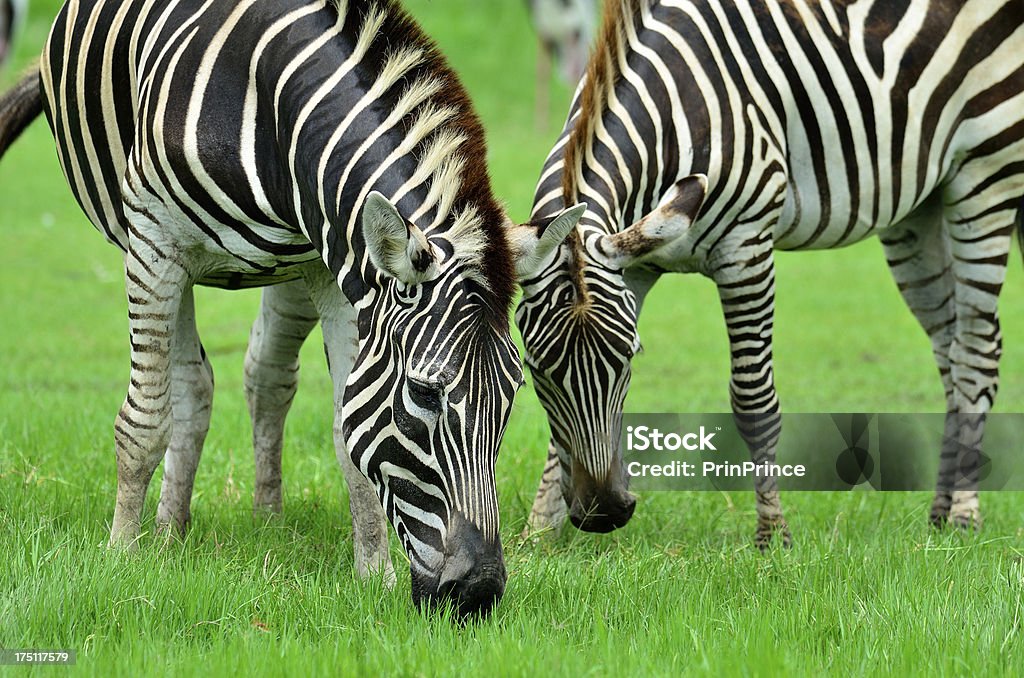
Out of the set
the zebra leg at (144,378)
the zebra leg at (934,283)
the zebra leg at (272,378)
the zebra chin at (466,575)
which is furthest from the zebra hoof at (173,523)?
the zebra leg at (934,283)

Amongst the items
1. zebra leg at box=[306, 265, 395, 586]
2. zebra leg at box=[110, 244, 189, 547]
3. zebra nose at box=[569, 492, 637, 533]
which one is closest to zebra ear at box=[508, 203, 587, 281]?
zebra leg at box=[306, 265, 395, 586]

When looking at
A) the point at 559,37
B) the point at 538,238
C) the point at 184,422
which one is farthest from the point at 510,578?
the point at 559,37

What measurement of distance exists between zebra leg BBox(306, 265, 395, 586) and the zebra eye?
132 cm

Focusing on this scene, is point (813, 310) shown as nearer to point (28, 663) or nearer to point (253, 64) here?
point (253, 64)

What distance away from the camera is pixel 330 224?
4.34 m

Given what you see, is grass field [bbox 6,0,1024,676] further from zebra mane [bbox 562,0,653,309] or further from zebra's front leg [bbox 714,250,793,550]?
zebra mane [bbox 562,0,653,309]

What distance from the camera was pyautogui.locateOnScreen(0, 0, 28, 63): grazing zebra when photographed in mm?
22594

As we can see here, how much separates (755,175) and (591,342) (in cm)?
142

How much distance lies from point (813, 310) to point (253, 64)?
1081 cm

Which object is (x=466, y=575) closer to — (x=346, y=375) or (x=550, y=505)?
(x=346, y=375)

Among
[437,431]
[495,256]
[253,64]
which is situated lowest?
[437,431]

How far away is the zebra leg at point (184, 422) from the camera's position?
5.62m

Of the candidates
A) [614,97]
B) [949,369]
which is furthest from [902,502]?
[614,97]

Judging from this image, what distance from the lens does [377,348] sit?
4.04 meters
